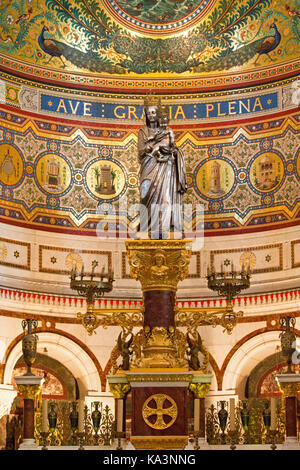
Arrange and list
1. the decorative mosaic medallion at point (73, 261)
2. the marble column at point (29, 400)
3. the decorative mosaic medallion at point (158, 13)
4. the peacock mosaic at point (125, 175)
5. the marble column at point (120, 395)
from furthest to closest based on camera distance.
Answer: the decorative mosaic medallion at point (158, 13), the decorative mosaic medallion at point (73, 261), the peacock mosaic at point (125, 175), the marble column at point (29, 400), the marble column at point (120, 395)

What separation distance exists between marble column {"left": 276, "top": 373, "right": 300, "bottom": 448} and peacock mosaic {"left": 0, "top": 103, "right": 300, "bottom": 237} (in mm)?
6526

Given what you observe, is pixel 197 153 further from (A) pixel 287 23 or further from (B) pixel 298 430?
(B) pixel 298 430

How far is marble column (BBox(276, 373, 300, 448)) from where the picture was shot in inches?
584

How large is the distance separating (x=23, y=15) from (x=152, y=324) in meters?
9.64

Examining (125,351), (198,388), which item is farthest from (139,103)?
(198,388)

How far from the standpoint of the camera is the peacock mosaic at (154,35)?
21578mm

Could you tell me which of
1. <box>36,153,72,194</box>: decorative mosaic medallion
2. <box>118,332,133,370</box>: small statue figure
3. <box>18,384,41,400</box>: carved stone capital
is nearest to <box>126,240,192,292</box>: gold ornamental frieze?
<box>118,332,133,370</box>: small statue figure

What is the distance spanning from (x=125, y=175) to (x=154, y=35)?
10.6 ft

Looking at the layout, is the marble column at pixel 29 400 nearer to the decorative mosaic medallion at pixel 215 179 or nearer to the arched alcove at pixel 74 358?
the arched alcove at pixel 74 358

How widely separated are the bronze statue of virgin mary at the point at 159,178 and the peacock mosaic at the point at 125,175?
6.16m

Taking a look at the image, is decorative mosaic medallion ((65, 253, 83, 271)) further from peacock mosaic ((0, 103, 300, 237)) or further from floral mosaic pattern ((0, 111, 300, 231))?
floral mosaic pattern ((0, 111, 300, 231))
